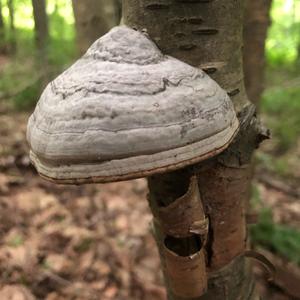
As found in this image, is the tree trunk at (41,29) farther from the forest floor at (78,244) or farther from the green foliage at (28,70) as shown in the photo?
the forest floor at (78,244)

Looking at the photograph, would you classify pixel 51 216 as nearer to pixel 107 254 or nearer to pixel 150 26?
pixel 107 254

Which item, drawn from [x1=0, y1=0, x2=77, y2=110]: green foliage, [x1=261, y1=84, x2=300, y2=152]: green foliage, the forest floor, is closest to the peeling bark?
the forest floor

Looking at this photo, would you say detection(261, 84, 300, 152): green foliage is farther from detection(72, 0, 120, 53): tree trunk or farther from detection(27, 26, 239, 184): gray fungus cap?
detection(27, 26, 239, 184): gray fungus cap

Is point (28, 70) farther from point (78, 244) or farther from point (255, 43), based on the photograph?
point (255, 43)

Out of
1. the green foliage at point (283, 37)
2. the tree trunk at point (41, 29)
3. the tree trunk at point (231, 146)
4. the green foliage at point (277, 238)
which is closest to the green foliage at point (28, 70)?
the tree trunk at point (41, 29)

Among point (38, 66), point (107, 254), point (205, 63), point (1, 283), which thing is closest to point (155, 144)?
point (205, 63)

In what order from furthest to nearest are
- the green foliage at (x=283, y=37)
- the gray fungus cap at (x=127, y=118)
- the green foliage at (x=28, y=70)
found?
the green foliage at (x=283, y=37) → the green foliage at (x=28, y=70) → the gray fungus cap at (x=127, y=118)

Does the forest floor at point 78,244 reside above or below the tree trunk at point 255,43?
below
